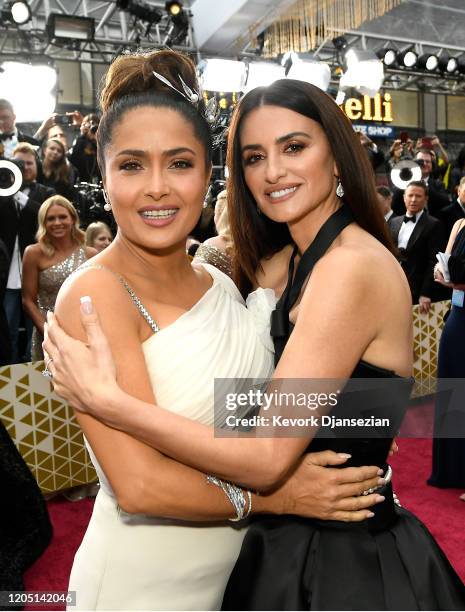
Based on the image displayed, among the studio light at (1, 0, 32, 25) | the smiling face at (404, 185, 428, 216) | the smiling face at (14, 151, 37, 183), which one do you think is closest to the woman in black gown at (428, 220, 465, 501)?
the smiling face at (404, 185, 428, 216)

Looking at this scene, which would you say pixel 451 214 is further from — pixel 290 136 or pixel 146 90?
pixel 146 90

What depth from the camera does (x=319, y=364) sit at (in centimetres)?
133

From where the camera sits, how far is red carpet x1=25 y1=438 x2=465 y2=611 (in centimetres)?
288

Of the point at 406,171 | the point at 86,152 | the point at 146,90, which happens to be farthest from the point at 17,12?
the point at 146,90

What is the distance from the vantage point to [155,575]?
4.64ft

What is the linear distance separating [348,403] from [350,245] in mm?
359

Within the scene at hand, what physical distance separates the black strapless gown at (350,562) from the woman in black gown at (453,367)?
2462 mm

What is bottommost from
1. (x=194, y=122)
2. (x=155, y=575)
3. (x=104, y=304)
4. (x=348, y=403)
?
(x=155, y=575)

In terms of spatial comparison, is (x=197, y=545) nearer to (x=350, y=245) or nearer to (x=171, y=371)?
(x=171, y=371)

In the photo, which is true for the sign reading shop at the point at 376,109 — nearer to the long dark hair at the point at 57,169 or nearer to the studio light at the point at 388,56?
the studio light at the point at 388,56

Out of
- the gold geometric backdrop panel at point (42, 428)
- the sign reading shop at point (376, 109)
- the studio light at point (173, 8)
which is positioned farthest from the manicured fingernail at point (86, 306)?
the sign reading shop at point (376, 109)

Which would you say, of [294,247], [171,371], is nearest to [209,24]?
[294,247]

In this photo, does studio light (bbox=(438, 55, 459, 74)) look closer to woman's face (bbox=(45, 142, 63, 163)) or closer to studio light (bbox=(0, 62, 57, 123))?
studio light (bbox=(0, 62, 57, 123))

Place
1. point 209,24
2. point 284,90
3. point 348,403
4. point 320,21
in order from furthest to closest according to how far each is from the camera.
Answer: point 209,24
point 320,21
point 284,90
point 348,403
